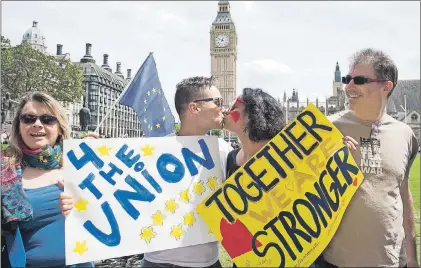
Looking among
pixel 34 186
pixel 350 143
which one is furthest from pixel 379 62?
pixel 34 186

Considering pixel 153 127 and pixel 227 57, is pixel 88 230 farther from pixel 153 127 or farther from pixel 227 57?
pixel 227 57

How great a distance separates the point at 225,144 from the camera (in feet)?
9.41

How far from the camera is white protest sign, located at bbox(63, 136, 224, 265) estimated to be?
7.79 feet

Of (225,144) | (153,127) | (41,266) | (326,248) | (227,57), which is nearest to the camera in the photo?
(41,266)

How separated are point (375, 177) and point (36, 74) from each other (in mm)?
33215

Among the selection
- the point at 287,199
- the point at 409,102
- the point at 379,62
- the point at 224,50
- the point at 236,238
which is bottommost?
the point at 236,238

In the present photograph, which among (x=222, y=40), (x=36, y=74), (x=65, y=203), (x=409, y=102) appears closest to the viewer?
(x=65, y=203)

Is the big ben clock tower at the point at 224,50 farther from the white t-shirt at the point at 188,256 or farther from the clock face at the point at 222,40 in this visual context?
the white t-shirt at the point at 188,256

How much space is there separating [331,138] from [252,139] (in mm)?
475

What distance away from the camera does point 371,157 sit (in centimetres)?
241

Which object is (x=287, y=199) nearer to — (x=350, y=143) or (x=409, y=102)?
(x=350, y=143)

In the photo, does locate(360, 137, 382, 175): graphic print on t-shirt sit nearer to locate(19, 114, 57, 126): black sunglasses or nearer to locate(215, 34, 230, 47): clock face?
locate(19, 114, 57, 126): black sunglasses

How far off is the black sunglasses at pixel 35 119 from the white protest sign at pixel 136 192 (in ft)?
0.56

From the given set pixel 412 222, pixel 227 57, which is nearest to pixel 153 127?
pixel 412 222
